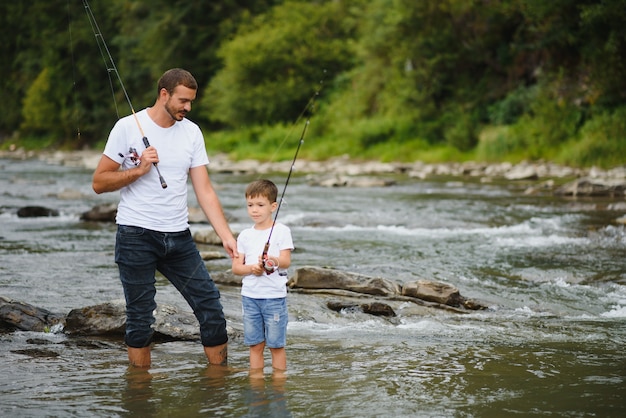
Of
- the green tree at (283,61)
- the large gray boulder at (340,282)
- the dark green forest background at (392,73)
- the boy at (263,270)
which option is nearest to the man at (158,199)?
the boy at (263,270)

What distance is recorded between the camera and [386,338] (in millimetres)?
6801

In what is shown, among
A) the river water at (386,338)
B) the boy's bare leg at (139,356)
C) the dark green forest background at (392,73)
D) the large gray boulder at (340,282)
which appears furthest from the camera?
the dark green forest background at (392,73)

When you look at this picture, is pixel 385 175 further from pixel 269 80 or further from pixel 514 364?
pixel 514 364

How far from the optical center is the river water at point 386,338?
4.90 meters

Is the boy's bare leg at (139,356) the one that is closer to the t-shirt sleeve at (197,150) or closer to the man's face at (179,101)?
the t-shirt sleeve at (197,150)

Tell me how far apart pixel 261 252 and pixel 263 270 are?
0.14 meters

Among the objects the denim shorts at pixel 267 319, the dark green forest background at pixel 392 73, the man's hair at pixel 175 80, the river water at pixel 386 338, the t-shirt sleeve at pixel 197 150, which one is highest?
the dark green forest background at pixel 392 73

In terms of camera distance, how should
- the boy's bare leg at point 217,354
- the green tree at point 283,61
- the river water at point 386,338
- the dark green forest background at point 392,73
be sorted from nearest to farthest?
the river water at point 386,338
the boy's bare leg at point 217,354
the dark green forest background at point 392,73
the green tree at point 283,61

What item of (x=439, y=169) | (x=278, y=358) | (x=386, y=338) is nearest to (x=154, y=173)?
(x=278, y=358)

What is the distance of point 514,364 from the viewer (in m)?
5.82

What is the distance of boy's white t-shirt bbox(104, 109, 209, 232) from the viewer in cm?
525

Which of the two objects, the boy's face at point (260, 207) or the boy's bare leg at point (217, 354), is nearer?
the boy's face at point (260, 207)

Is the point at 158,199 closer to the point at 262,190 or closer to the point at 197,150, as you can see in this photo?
the point at 197,150

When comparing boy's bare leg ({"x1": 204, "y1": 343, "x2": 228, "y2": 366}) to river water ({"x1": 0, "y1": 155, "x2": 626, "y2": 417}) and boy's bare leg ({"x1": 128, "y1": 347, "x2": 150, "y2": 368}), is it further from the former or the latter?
boy's bare leg ({"x1": 128, "y1": 347, "x2": 150, "y2": 368})
